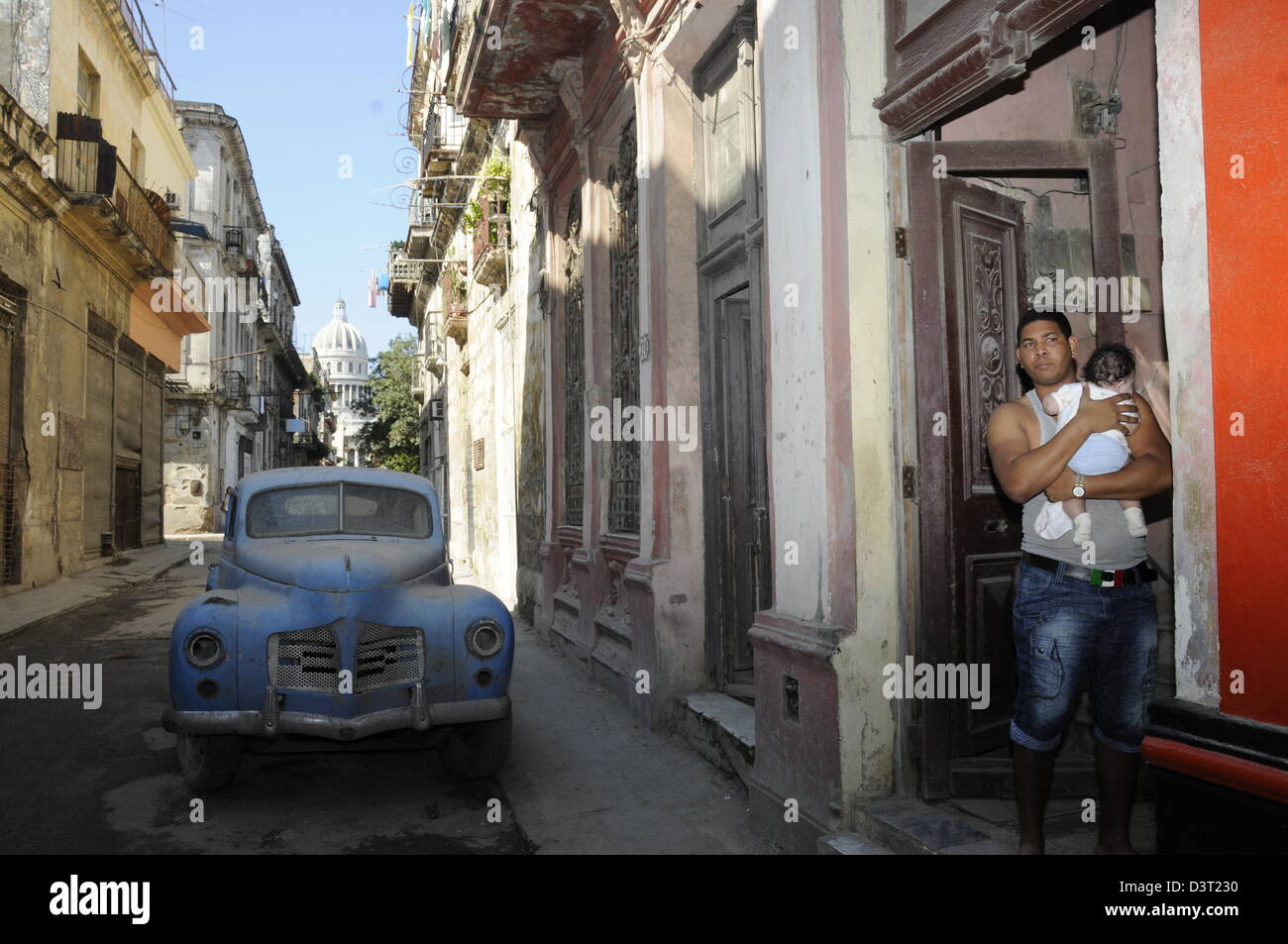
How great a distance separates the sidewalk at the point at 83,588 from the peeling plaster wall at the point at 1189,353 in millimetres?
7449

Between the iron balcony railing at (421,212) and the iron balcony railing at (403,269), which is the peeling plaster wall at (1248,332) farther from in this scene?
the iron balcony railing at (403,269)

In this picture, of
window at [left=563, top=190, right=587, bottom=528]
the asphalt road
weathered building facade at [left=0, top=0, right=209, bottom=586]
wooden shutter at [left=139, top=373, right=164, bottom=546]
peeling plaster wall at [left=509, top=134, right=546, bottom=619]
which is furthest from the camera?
wooden shutter at [left=139, top=373, right=164, bottom=546]

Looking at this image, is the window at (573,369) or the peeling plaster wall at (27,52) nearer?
the window at (573,369)

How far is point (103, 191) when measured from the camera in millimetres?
16719

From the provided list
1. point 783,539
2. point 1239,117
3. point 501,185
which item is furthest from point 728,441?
point 501,185

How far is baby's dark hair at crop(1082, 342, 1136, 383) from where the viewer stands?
11.2 ft

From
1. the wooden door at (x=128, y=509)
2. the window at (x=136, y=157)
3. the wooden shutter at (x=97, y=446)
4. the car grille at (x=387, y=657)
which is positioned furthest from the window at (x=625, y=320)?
the window at (x=136, y=157)

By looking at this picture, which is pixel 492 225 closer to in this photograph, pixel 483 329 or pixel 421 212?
pixel 483 329

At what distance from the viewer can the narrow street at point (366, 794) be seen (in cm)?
456

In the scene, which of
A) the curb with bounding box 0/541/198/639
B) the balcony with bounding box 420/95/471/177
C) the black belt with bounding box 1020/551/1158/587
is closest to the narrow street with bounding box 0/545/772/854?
the black belt with bounding box 1020/551/1158/587

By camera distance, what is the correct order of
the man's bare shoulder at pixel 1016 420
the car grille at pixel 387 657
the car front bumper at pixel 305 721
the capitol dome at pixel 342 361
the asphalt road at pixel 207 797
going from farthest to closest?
the capitol dome at pixel 342 361 < the car grille at pixel 387 657 < the car front bumper at pixel 305 721 < the asphalt road at pixel 207 797 < the man's bare shoulder at pixel 1016 420

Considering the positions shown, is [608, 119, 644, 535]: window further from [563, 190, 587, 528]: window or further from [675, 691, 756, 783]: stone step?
[675, 691, 756, 783]: stone step

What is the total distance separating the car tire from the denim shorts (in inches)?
121
